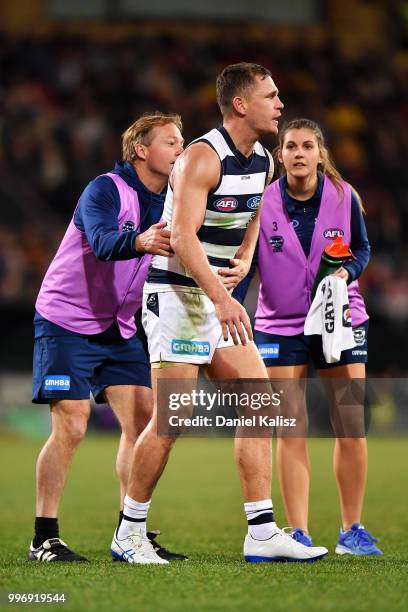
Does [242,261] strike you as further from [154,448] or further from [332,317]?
[154,448]

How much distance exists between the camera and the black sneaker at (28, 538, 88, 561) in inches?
235

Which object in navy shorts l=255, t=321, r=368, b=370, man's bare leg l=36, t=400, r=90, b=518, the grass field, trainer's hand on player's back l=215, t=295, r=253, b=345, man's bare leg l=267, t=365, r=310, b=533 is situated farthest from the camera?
navy shorts l=255, t=321, r=368, b=370

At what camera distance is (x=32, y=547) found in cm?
614

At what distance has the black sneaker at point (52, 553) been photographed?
5.98 meters

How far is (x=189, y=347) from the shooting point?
5.67 meters

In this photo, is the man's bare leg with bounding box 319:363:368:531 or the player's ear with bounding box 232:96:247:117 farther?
the man's bare leg with bounding box 319:363:368:531

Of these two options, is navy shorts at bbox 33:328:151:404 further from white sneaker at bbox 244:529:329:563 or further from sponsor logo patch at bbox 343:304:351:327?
white sneaker at bbox 244:529:329:563

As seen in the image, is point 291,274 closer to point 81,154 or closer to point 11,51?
point 81,154

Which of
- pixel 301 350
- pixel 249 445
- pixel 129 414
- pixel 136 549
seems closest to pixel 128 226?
pixel 129 414

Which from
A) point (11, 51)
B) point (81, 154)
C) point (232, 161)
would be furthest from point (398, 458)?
point (11, 51)

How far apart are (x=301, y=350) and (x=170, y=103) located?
15.6m

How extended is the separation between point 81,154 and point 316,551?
14.4 m

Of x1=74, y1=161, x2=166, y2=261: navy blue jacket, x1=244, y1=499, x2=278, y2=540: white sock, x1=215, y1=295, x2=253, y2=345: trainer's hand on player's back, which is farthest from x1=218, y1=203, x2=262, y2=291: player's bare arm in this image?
x1=244, y1=499, x2=278, y2=540: white sock

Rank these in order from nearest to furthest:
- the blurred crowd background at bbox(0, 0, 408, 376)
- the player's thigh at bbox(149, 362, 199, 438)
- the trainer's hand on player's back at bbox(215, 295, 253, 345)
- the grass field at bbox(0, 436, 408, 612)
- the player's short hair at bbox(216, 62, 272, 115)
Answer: the grass field at bbox(0, 436, 408, 612) < the trainer's hand on player's back at bbox(215, 295, 253, 345) < the player's thigh at bbox(149, 362, 199, 438) < the player's short hair at bbox(216, 62, 272, 115) < the blurred crowd background at bbox(0, 0, 408, 376)
